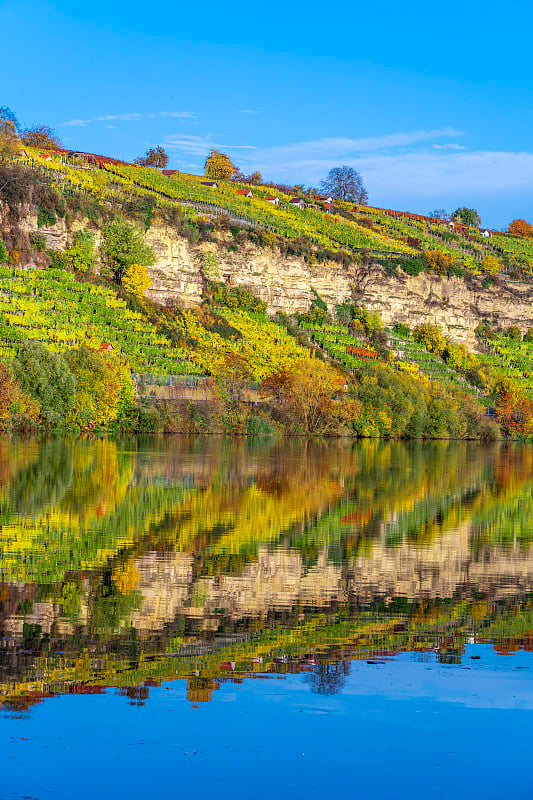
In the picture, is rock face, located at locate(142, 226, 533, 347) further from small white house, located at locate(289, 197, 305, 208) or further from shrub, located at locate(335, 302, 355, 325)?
small white house, located at locate(289, 197, 305, 208)

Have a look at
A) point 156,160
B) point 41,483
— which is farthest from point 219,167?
point 41,483

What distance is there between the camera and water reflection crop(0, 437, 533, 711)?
9438 millimetres

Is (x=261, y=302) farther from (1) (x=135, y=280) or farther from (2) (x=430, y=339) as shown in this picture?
(2) (x=430, y=339)

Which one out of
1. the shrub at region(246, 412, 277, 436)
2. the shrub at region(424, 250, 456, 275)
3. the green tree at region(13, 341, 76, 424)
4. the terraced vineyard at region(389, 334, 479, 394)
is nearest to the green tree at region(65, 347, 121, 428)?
the green tree at region(13, 341, 76, 424)

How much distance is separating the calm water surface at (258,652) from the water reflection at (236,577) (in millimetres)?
49

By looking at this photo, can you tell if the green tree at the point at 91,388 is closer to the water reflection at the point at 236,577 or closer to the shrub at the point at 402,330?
the water reflection at the point at 236,577

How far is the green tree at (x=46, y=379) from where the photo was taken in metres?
49.6

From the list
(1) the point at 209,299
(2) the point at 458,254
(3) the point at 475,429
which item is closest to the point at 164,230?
(1) the point at 209,299

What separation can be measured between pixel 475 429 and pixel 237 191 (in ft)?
178

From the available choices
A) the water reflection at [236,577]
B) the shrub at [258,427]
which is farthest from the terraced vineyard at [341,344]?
the water reflection at [236,577]

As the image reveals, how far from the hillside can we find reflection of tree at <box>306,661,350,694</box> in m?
44.4

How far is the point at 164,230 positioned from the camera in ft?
278

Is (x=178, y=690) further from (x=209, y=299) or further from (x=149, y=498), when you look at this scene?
(x=209, y=299)

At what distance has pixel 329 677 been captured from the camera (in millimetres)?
9148
